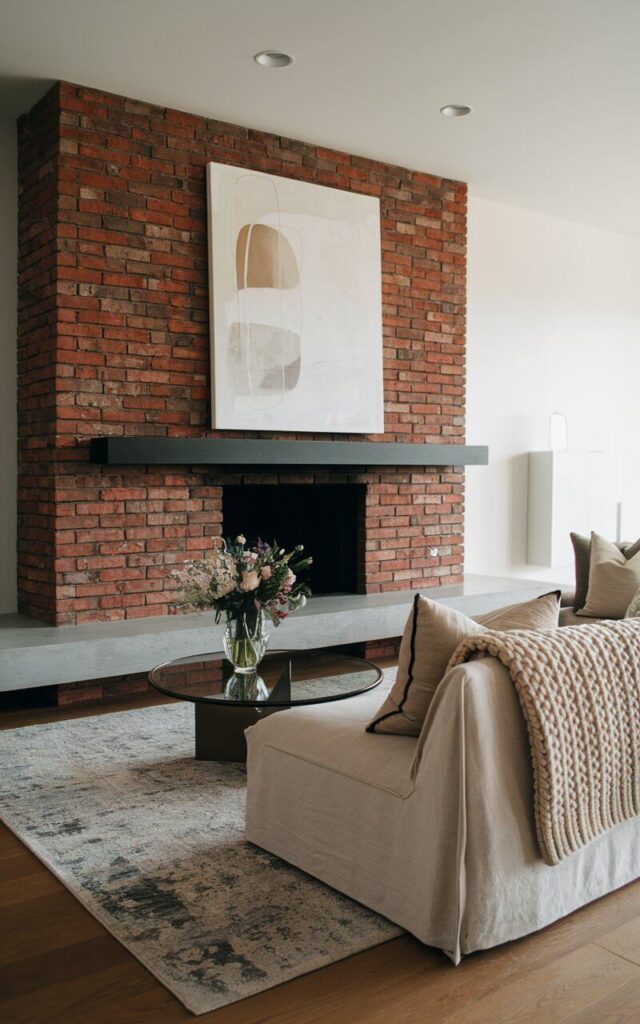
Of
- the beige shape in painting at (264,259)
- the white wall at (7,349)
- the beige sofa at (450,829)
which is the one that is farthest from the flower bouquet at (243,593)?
the beige shape in painting at (264,259)

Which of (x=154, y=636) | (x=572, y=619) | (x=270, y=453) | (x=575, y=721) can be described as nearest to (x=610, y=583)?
(x=572, y=619)

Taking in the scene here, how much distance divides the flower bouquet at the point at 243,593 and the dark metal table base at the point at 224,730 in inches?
8.1

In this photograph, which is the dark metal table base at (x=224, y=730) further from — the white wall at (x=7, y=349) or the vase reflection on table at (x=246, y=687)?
the white wall at (x=7, y=349)

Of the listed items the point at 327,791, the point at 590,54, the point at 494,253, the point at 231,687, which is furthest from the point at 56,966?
the point at 494,253

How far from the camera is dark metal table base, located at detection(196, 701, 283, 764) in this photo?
11.3 ft

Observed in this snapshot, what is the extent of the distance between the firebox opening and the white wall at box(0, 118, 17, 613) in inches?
50.7

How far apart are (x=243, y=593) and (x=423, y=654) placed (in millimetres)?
1043

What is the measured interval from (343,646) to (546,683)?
363cm

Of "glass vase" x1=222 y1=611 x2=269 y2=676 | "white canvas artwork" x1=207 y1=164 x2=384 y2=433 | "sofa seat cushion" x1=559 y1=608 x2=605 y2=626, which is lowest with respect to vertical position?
"sofa seat cushion" x1=559 y1=608 x2=605 y2=626

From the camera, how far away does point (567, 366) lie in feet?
23.4

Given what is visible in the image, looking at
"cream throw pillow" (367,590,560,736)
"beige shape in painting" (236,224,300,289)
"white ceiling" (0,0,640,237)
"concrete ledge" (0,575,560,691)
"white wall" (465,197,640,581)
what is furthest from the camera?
"white wall" (465,197,640,581)

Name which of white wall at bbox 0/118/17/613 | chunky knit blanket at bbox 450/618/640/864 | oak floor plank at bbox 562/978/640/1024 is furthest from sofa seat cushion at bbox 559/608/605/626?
white wall at bbox 0/118/17/613

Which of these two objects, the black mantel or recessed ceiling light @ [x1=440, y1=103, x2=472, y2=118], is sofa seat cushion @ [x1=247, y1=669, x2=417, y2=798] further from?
recessed ceiling light @ [x1=440, y1=103, x2=472, y2=118]

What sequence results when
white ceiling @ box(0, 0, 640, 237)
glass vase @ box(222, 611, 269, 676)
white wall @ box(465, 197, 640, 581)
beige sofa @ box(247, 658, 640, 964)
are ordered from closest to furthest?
beige sofa @ box(247, 658, 640, 964)
glass vase @ box(222, 611, 269, 676)
white ceiling @ box(0, 0, 640, 237)
white wall @ box(465, 197, 640, 581)
